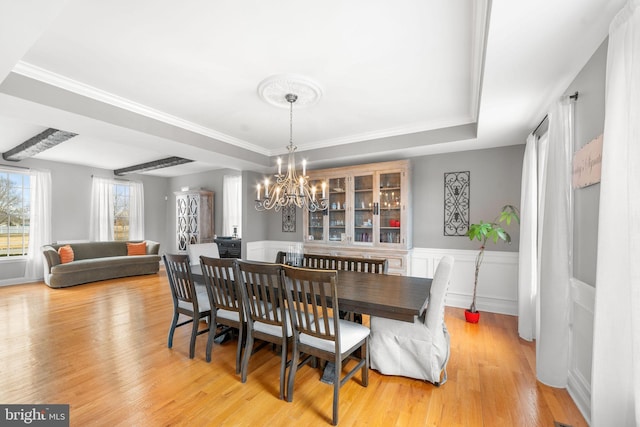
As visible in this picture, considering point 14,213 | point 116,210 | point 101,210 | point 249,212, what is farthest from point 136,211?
point 249,212

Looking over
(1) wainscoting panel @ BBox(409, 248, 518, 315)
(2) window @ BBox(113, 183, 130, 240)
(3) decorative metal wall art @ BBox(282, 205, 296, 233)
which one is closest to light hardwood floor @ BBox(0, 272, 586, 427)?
(1) wainscoting panel @ BBox(409, 248, 518, 315)

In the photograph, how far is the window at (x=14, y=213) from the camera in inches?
218

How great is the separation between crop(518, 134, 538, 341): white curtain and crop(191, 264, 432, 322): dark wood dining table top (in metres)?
1.32

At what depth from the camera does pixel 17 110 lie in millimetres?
2502

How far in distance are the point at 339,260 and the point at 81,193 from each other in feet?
22.1

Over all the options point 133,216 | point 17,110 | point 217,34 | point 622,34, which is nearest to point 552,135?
point 622,34

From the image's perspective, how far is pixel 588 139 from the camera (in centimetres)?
190

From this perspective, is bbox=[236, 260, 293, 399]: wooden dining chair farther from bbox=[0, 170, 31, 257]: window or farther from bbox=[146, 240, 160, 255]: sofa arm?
bbox=[0, 170, 31, 257]: window

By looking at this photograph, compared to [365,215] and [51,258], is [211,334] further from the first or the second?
[51,258]

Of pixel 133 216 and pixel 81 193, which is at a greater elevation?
pixel 81 193

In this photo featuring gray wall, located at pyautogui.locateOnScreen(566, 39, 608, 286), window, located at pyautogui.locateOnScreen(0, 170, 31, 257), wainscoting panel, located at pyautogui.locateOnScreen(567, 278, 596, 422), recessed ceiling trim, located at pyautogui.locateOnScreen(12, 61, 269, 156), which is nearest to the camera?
gray wall, located at pyautogui.locateOnScreen(566, 39, 608, 286)

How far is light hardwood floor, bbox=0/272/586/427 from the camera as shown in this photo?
1854 millimetres

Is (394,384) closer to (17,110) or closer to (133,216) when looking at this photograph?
(17,110)

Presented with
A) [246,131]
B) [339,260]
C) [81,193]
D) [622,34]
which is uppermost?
[246,131]
